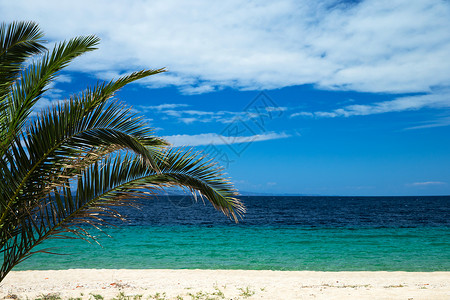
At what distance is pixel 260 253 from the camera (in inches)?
695

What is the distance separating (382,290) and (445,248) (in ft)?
42.4

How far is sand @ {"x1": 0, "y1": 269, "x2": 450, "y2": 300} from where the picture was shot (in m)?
8.41

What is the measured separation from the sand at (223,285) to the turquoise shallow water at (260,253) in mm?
2042

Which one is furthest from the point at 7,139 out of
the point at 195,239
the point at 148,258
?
the point at 195,239

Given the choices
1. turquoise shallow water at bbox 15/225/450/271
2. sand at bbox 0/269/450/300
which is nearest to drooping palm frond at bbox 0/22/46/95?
sand at bbox 0/269/450/300

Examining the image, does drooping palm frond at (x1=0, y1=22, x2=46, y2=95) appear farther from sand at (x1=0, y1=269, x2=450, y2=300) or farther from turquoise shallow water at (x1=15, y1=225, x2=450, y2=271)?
turquoise shallow water at (x1=15, y1=225, x2=450, y2=271)

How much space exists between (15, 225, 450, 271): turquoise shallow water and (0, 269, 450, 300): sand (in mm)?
2042

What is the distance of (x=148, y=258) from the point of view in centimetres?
1644

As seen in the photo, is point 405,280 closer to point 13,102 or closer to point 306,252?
point 306,252

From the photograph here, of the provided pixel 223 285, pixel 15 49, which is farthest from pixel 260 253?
pixel 15 49

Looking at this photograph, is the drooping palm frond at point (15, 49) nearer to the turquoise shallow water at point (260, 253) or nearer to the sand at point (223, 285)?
the sand at point (223, 285)

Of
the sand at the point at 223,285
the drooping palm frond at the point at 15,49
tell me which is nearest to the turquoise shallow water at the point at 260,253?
the sand at the point at 223,285

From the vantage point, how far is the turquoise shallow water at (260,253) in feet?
48.2

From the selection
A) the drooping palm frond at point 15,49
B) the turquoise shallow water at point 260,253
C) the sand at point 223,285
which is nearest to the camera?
the drooping palm frond at point 15,49
